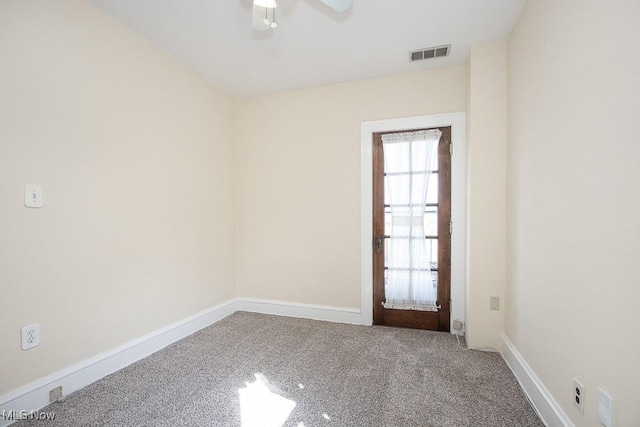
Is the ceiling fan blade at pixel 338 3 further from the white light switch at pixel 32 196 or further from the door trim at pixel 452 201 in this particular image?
the white light switch at pixel 32 196

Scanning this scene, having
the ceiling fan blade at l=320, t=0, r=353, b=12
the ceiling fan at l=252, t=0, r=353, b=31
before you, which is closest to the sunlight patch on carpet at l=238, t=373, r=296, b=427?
the ceiling fan at l=252, t=0, r=353, b=31

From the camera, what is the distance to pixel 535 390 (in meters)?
1.72

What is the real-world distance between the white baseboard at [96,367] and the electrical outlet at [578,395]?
2.85 m

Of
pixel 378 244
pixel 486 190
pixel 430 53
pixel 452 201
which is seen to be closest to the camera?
pixel 486 190

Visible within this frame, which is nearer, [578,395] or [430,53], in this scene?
[578,395]

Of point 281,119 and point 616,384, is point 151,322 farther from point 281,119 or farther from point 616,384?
point 616,384

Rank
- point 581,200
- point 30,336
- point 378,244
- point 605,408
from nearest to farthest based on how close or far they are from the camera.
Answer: point 605,408 → point 581,200 → point 30,336 → point 378,244

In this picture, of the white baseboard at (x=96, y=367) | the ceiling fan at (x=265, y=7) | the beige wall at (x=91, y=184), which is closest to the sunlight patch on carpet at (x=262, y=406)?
the white baseboard at (x=96, y=367)

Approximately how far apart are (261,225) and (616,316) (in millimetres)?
3066

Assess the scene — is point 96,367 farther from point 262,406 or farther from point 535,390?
point 535,390

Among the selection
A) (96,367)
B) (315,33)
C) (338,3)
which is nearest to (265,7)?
(338,3)

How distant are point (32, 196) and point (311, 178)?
2294 mm

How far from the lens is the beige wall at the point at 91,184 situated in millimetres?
1619

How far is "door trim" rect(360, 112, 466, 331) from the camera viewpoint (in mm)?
2791
